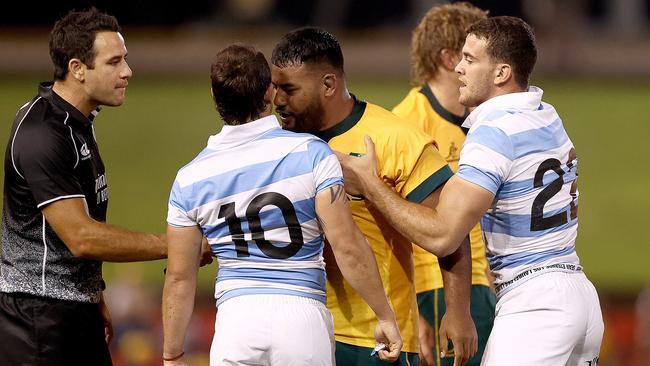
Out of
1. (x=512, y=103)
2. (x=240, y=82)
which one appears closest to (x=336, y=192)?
(x=240, y=82)

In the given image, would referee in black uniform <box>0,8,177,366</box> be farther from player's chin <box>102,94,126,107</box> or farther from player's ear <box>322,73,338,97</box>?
player's ear <box>322,73,338,97</box>

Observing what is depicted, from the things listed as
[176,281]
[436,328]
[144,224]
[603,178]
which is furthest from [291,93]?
[603,178]

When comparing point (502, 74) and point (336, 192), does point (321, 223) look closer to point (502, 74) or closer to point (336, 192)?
point (336, 192)

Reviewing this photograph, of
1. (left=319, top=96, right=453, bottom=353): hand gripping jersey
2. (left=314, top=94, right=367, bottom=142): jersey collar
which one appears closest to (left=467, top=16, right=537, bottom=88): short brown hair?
(left=319, top=96, right=453, bottom=353): hand gripping jersey

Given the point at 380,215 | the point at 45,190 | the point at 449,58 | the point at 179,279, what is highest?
the point at 449,58

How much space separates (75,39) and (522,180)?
160 cm

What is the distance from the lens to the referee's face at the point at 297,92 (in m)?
3.57

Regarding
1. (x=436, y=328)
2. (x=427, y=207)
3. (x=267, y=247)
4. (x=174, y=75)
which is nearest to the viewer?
(x=267, y=247)

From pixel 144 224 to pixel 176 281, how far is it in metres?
Result: 7.07

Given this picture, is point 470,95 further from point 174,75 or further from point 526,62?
point 174,75

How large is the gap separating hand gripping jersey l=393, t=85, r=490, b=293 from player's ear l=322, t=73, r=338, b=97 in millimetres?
935

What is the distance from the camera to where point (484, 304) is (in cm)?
455

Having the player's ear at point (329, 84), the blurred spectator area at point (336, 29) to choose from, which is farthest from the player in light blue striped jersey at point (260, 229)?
the blurred spectator area at point (336, 29)

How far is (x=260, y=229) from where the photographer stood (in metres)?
3.28
